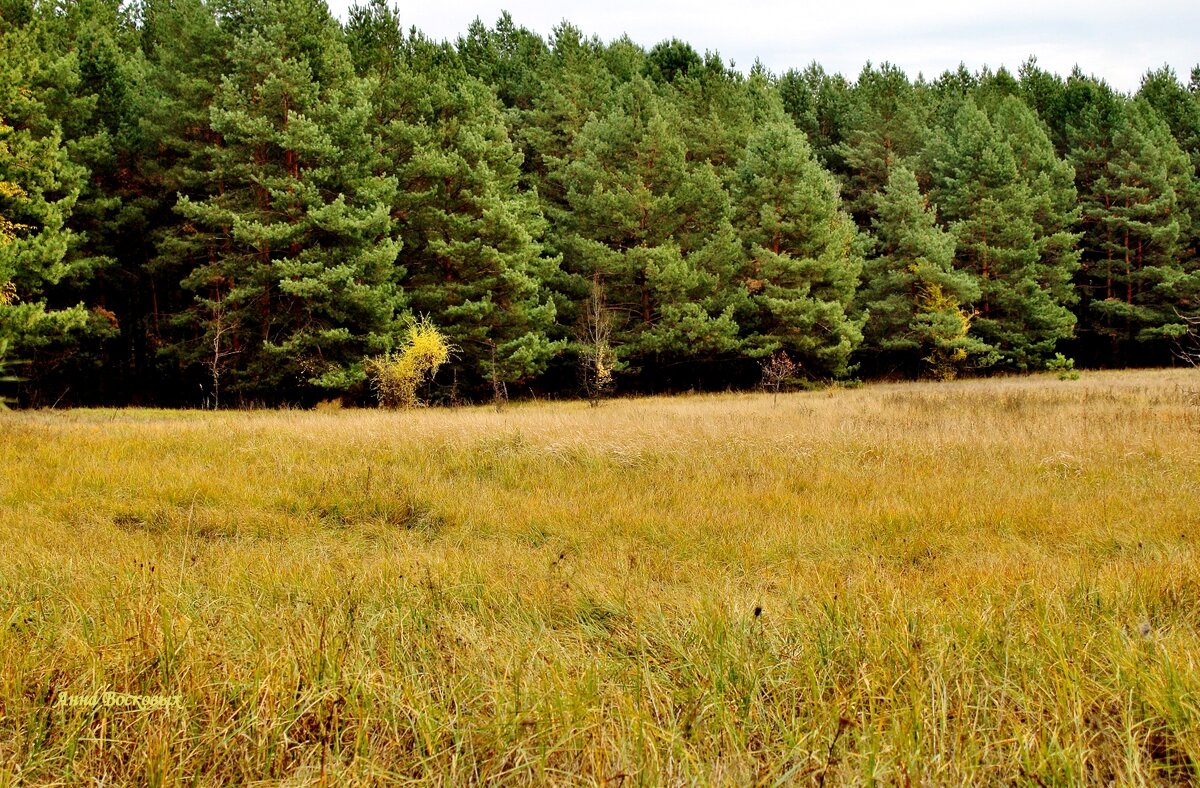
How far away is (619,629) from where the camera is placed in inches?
122

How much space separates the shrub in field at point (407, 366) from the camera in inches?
826

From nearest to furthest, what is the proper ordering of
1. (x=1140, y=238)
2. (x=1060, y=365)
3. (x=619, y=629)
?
(x=619, y=629), (x=1060, y=365), (x=1140, y=238)

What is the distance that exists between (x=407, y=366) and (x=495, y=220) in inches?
258

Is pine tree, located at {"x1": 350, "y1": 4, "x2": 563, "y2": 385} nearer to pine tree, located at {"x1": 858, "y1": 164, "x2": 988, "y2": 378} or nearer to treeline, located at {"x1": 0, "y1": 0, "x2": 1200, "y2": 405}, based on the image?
treeline, located at {"x1": 0, "y1": 0, "x2": 1200, "y2": 405}

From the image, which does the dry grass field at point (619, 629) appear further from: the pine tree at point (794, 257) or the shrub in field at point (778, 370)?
the pine tree at point (794, 257)

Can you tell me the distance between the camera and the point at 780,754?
6.39 feet

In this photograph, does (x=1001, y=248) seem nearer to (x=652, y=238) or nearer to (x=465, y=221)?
(x=652, y=238)

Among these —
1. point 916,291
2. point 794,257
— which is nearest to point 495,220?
point 794,257

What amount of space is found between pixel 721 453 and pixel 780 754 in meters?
6.85

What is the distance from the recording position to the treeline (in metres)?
22.2

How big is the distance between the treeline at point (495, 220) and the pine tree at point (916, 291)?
16cm

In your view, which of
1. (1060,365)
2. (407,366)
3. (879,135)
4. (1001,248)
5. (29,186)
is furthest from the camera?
(879,135)

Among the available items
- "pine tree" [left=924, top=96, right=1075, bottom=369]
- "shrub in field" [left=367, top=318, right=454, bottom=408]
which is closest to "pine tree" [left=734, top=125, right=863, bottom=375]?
"pine tree" [left=924, top=96, right=1075, bottom=369]

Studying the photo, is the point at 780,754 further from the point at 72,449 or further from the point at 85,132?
the point at 85,132
